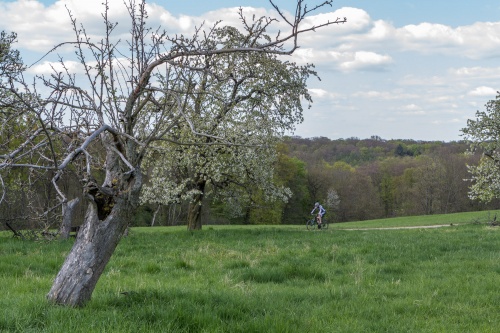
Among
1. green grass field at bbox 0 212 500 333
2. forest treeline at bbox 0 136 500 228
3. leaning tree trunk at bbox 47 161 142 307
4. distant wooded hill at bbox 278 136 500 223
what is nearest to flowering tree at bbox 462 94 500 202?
green grass field at bbox 0 212 500 333

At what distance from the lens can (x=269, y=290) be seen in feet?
28.1

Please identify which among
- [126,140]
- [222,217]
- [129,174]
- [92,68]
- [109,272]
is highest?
[92,68]

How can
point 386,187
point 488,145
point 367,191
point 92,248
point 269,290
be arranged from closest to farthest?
→ point 92,248 < point 269,290 < point 488,145 < point 367,191 < point 386,187

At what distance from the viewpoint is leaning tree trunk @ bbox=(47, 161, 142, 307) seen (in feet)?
19.3

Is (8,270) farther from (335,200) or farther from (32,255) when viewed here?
(335,200)

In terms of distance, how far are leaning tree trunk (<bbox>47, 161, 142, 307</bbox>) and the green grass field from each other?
0.24m

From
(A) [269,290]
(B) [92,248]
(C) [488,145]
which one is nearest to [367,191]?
(C) [488,145]

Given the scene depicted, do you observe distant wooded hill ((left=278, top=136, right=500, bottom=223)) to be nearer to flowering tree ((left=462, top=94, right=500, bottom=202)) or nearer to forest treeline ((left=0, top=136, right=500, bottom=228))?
forest treeline ((left=0, top=136, right=500, bottom=228))

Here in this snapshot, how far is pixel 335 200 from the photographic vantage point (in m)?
78.6

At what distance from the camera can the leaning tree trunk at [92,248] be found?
19.3 feet

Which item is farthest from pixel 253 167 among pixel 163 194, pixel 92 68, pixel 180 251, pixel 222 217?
pixel 222 217

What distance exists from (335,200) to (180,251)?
217ft

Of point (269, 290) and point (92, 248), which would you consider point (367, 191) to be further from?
point (92, 248)

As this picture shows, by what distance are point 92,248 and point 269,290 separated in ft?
12.0
